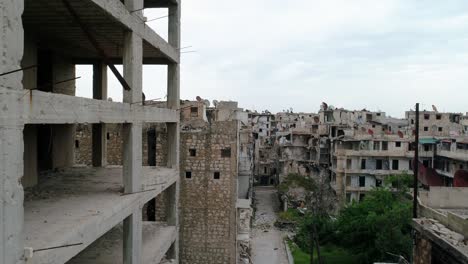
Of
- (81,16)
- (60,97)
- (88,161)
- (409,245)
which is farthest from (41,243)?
(409,245)

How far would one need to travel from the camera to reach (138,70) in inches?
404

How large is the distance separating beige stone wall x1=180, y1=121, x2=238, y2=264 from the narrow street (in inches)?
460

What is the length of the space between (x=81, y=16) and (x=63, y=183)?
4.46 m

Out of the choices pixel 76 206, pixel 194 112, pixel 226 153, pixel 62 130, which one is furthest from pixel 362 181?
pixel 76 206

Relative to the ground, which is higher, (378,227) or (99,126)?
(99,126)

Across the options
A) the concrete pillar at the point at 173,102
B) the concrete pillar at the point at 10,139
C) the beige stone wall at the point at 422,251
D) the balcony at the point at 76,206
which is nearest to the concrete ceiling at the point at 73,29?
the concrete pillar at the point at 173,102

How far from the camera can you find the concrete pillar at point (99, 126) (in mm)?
15695

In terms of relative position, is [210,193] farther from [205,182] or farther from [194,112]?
[194,112]

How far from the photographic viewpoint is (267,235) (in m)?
37.4

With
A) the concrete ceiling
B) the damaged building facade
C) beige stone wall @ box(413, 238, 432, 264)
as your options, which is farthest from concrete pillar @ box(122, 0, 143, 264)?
beige stone wall @ box(413, 238, 432, 264)

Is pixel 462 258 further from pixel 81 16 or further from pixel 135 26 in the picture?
pixel 81 16

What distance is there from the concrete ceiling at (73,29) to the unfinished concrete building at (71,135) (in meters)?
0.03

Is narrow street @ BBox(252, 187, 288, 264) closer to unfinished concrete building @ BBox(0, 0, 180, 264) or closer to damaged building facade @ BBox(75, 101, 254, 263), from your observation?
damaged building facade @ BBox(75, 101, 254, 263)

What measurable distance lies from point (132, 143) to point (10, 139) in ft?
16.8
